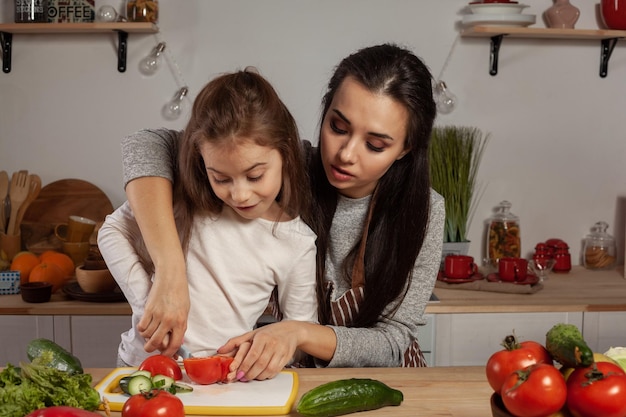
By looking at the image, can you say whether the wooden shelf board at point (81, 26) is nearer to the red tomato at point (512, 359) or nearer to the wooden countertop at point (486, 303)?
the wooden countertop at point (486, 303)

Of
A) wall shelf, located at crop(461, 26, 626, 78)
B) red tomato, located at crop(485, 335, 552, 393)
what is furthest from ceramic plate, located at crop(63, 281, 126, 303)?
red tomato, located at crop(485, 335, 552, 393)

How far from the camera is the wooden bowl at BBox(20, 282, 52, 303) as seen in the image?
2562 mm

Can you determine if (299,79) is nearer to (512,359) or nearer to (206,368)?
(206,368)

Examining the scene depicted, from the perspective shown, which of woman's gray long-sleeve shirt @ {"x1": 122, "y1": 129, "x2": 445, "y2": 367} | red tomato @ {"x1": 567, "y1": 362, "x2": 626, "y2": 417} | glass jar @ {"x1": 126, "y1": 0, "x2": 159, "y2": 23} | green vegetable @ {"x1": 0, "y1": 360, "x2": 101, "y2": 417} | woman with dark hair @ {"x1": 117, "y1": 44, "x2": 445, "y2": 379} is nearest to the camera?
red tomato @ {"x1": 567, "y1": 362, "x2": 626, "y2": 417}

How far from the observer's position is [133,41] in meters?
3.00

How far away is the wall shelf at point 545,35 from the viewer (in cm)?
291

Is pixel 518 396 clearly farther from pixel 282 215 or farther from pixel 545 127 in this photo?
pixel 545 127

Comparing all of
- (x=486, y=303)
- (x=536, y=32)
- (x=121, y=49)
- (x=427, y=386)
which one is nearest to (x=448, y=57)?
(x=536, y=32)

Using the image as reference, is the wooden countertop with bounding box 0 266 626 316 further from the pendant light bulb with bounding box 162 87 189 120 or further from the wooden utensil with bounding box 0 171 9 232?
the pendant light bulb with bounding box 162 87 189 120

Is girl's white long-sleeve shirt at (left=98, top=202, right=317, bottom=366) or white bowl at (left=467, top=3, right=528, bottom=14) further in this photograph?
white bowl at (left=467, top=3, right=528, bottom=14)

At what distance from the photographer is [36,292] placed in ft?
8.41

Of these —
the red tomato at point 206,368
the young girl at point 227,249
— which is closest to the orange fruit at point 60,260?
the young girl at point 227,249

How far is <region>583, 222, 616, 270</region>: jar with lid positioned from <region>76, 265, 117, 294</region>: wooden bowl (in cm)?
175

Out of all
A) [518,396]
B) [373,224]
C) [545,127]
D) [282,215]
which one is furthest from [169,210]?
[545,127]
